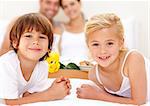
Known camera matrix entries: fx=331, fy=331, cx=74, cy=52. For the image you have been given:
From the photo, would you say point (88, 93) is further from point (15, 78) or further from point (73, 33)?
point (73, 33)

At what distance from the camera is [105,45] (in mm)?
1546

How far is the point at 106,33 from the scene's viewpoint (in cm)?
154

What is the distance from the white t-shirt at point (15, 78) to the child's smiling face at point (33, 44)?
2.5 inches

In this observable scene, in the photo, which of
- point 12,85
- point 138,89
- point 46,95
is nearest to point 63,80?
point 46,95

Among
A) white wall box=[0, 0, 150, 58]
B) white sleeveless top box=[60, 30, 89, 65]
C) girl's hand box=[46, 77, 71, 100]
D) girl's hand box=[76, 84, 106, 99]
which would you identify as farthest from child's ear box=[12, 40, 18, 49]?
white wall box=[0, 0, 150, 58]

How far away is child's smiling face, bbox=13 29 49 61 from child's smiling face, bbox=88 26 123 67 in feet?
0.73

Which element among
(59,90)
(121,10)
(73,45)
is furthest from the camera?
(121,10)

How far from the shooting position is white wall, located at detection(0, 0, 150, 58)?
3.01 meters

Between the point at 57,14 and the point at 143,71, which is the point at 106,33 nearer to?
the point at 143,71

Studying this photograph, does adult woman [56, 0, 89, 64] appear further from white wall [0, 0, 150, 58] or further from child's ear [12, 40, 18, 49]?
child's ear [12, 40, 18, 49]


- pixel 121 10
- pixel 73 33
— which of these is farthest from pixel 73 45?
pixel 121 10

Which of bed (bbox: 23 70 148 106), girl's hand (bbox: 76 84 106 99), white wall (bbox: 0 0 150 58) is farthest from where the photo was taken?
white wall (bbox: 0 0 150 58)

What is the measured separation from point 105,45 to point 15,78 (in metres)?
0.44

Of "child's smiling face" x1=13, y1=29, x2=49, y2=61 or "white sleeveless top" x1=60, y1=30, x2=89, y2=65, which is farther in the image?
"white sleeveless top" x1=60, y1=30, x2=89, y2=65
